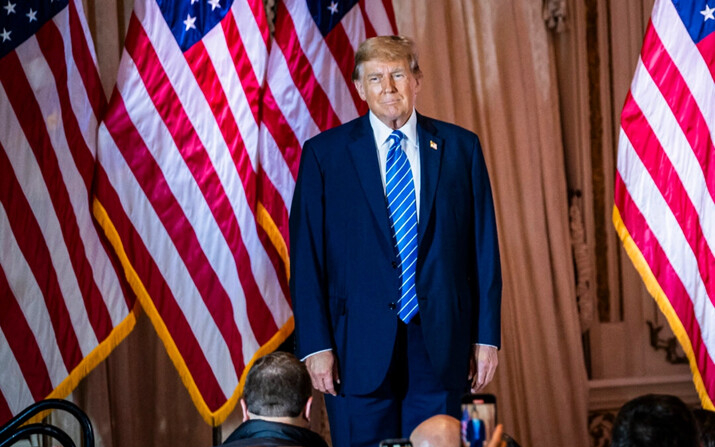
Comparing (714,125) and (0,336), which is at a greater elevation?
(714,125)

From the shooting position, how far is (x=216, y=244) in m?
3.93

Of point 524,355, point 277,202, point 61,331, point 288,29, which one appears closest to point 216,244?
point 277,202

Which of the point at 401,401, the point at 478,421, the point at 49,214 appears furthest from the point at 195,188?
the point at 478,421

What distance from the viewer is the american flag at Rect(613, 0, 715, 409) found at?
151 inches

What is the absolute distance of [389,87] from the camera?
10.2 feet

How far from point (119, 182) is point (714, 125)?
2.38 metres

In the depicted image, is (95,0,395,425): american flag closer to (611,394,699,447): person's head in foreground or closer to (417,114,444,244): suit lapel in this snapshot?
(417,114,444,244): suit lapel

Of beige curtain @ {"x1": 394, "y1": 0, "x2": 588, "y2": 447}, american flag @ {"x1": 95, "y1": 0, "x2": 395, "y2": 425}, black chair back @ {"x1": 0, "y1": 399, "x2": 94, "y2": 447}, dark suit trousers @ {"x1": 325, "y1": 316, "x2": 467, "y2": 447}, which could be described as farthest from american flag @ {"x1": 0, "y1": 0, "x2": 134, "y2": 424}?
beige curtain @ {"x1": 394, "y1": 0, "x2": 588, "y2": 447}

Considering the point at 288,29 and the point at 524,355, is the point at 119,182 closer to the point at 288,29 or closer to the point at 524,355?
the point at 288,29

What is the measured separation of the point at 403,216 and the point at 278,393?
38.4 inches

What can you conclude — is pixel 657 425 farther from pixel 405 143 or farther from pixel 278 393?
pixel 405 143

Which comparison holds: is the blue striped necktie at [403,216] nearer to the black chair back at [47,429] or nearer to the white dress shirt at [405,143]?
the white dress shirt at [405,143]

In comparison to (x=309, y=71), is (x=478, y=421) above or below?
below

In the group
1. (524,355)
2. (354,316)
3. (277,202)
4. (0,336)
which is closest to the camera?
(354,316)
